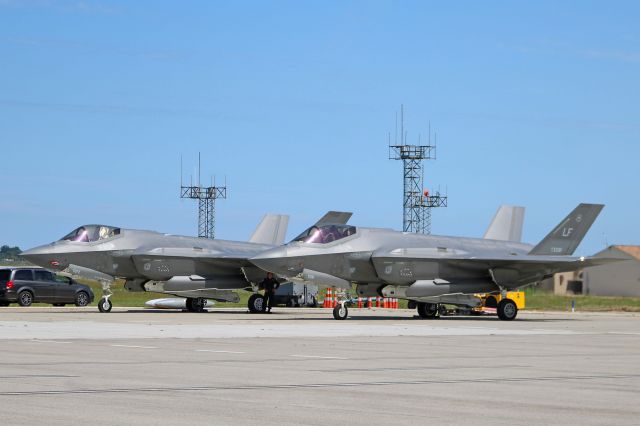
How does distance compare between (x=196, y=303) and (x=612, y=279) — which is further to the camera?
(x=612, y=279)

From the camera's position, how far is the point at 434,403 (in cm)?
1091

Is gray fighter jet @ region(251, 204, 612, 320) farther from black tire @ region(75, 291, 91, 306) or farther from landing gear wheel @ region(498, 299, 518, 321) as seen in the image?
black tire @ region(75, 291, 91, 306)

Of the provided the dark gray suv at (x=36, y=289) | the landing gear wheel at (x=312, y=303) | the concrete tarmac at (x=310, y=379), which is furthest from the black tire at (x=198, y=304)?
the concrete tarmac at (x=310, y=379)

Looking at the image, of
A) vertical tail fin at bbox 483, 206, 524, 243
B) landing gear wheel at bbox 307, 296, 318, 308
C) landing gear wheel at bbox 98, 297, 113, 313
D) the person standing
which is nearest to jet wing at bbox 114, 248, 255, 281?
the person standing

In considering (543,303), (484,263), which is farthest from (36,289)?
(543,303)

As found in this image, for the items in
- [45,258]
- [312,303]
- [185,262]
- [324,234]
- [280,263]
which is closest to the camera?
[280,263]

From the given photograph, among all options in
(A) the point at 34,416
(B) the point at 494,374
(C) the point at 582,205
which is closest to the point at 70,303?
(C) the point at 582,205

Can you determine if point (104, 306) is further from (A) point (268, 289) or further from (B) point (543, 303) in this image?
(B) point (543, 303)

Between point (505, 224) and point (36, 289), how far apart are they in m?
19.9

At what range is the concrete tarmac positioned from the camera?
9.91 metres

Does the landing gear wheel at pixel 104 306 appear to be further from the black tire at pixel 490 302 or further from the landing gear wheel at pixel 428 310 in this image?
the black tire at pixel 490 302

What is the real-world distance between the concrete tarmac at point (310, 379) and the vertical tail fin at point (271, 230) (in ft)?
84.2

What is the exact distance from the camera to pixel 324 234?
117ft

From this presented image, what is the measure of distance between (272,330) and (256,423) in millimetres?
16035
